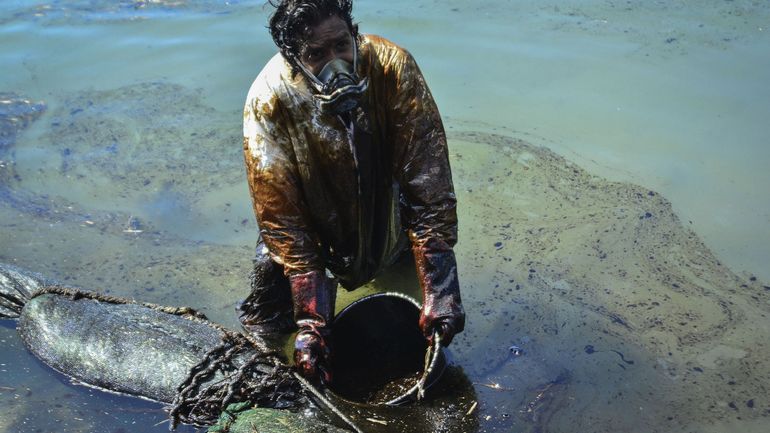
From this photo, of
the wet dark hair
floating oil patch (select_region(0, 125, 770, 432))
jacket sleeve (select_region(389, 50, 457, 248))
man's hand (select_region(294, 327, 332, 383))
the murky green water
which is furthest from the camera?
the murky green water

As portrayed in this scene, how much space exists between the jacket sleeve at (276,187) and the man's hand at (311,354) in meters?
0.27

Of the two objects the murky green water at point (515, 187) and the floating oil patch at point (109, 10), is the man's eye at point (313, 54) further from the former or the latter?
the floating oil patch at point (109, 10)

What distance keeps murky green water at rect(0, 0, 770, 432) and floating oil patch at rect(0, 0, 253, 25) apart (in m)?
0.03

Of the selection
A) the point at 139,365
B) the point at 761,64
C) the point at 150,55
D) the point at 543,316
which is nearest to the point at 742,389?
the point at 543,316

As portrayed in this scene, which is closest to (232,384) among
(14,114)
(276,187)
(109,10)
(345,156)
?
(276,187)

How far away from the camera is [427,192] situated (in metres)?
3.46

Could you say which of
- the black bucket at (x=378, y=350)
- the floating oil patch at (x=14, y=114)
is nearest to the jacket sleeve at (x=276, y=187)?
the black bucket at (x=378, y=350)

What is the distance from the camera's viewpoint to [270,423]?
10.5 feet

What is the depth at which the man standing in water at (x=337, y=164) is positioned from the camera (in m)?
3.32

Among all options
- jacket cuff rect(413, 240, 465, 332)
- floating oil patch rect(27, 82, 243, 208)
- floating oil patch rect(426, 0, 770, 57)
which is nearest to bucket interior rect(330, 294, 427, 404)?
jacket cuff rect(413, 240, 465, 332)

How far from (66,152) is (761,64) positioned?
5.92 meters

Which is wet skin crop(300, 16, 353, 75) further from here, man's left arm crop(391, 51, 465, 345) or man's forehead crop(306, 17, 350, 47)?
man's left arm crop(391, 51, 465, 345)

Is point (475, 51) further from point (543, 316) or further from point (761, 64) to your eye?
point (543, 316)

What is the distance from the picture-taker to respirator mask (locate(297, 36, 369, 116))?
3.10 meters
